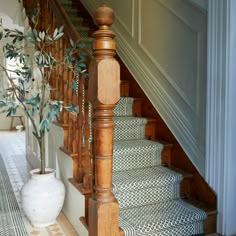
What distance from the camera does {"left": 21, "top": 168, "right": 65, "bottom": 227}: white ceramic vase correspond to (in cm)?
223

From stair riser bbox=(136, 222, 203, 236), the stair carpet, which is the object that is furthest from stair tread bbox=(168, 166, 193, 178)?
stair riser bbox=(136, 222, 203, 236)

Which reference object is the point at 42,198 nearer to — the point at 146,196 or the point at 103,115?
the point at 146,196

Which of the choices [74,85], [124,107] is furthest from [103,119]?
[124,107]

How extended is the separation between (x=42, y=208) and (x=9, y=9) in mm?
4076

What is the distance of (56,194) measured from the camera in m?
2.28

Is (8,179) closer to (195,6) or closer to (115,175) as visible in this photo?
(115,175)

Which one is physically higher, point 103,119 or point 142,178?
point 103,119

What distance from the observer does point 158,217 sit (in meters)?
1.98

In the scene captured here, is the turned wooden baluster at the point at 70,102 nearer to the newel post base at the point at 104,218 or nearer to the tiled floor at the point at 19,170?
the tiled floor at the point at 19,170

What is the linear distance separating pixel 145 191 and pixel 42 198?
0.76 m

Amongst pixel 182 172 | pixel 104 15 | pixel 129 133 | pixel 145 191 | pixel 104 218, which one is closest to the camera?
pixel 104 15

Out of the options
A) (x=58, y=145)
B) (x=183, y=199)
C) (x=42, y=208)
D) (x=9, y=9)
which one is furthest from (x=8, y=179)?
(x=9, y=9)

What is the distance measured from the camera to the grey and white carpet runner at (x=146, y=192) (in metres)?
1.94

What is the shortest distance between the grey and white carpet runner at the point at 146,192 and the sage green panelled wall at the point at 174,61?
0.26 m
